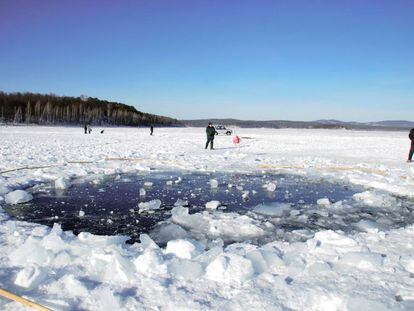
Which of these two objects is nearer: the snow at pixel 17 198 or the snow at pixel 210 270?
the snow at pixel 210 270

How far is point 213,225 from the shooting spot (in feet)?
18.6

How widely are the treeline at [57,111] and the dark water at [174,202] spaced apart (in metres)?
98.4

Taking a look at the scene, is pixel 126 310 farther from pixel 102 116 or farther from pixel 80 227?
pixel 102 116

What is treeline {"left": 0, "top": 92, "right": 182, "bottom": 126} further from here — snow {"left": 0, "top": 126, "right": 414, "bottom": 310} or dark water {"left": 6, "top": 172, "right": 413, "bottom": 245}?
snow {"left": 0, "top": 126, "right": 414, "bottom": 310}

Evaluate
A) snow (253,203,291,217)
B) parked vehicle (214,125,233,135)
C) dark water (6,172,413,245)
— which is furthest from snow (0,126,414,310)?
parked vehicle (214,125,233,135)

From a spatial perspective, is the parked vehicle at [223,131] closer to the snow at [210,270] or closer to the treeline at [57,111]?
the snow at [210,270]

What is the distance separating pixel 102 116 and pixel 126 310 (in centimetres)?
13069

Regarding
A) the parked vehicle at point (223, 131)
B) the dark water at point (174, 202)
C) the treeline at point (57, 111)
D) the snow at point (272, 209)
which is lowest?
the dark water at point (174, 202)

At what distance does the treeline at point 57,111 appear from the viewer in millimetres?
107412

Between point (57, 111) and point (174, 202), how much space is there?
377ft

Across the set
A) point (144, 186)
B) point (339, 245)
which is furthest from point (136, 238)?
point (144, 186)

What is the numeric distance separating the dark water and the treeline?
323ft

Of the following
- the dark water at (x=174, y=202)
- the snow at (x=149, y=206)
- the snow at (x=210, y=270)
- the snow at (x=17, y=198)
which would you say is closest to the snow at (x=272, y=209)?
the dark water at (x=174, y=202)

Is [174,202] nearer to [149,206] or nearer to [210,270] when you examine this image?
[149,206]
